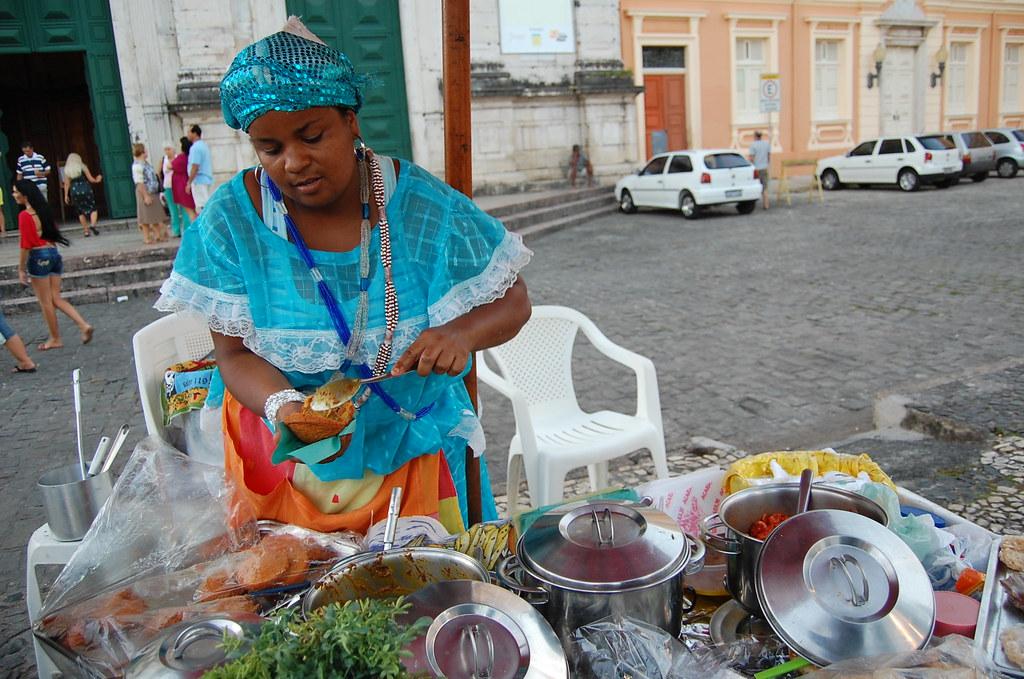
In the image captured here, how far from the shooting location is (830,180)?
69.6 ft

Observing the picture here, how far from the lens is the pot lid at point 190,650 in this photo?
4.08 ft

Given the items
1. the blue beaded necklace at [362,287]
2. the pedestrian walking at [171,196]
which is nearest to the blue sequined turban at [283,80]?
the blue beaded necklace at [362,287]

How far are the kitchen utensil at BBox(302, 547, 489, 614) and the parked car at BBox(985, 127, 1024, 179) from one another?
23.7 meters

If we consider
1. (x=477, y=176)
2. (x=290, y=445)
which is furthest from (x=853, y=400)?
(x=477, y=176)

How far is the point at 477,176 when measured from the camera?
16656mm

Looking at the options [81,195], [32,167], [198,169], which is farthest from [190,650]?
[81,195]

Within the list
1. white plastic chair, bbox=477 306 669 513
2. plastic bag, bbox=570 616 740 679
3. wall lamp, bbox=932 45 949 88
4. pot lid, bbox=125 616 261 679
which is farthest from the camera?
wall lamp, bbox=932 45 949 88

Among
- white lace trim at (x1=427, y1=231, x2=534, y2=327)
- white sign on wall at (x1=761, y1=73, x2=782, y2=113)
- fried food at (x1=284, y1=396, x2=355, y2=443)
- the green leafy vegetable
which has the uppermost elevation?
white sign on wall at (x1=761, y1=73, x2=782, y2=113)

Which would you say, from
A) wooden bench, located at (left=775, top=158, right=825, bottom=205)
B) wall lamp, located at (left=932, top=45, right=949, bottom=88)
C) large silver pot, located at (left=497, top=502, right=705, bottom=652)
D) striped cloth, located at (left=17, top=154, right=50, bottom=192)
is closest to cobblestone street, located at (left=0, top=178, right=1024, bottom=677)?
large silver pot, located at (left=497, top=502, right=705, bottom=652)

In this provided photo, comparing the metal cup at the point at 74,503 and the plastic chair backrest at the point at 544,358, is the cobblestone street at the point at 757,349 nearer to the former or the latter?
the plastic chair backrest at the point at 544,358

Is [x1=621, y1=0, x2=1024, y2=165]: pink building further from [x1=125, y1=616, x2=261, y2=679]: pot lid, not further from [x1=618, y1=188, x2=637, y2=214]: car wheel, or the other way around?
[x1=125, y1=616, x2=261, y2=679]: pot lid

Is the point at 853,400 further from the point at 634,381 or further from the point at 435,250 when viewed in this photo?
the point at 435,250

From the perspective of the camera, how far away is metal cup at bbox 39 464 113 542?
2.24 meters

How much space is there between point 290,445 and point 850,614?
1.11 metres
